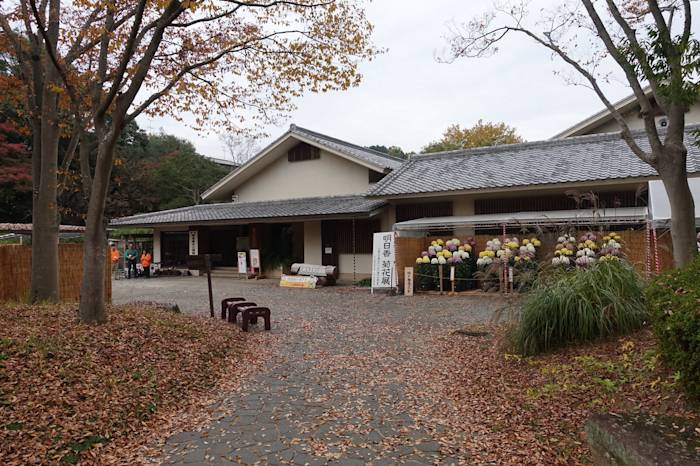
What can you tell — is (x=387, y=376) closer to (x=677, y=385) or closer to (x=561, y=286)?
(x=561, y=286)

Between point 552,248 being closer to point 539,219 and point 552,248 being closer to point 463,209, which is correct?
point 539,219

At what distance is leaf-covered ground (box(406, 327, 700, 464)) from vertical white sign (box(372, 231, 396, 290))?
8407mm

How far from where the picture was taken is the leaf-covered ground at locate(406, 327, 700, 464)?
3.67m

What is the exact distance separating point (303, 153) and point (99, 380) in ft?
55.3

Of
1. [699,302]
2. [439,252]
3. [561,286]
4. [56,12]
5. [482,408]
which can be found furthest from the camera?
[439,252]

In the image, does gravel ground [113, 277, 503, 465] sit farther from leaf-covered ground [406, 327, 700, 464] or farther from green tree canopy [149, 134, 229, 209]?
green tree canopy [149, 134, 229, 209]

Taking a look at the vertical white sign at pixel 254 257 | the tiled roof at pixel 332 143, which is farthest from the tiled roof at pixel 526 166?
the vertical white sign at pixel 254 257

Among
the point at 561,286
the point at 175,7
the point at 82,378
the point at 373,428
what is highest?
the point at 175,7

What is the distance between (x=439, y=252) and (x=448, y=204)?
9.09 feet

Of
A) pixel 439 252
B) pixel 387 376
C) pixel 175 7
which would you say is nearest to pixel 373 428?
pixel 387 376

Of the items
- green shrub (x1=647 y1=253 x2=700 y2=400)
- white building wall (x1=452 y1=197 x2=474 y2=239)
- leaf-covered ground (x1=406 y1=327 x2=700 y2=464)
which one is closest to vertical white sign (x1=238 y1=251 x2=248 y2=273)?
white building wall (x1=452 y1=197 x2=474 y2=239)

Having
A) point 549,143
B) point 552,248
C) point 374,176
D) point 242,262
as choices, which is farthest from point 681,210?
point 242,262

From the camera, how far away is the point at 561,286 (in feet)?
18.9

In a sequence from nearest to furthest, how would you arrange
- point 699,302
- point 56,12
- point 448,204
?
point 699,302 → point 56,12 → point 448,204
